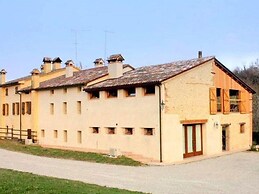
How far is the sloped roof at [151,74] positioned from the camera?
23.4m

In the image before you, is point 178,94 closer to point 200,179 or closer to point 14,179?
point 200,179

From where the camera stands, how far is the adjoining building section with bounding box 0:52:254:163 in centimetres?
2300

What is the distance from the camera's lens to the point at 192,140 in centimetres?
2508

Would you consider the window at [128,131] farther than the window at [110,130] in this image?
No

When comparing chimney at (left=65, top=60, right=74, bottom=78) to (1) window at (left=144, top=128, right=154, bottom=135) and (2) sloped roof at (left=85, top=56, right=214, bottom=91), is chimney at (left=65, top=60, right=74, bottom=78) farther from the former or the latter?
(1) window at (left=144, top=128, right=154, bottom=135)

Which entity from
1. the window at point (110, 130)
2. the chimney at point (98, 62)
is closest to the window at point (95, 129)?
the window at point (110, 130)

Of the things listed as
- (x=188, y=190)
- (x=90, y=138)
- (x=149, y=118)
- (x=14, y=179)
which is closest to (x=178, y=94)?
(x=149, y=118)

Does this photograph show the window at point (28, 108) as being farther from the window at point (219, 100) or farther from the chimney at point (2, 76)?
the window at point (219, 100)

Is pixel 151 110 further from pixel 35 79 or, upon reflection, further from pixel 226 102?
pixel 35 79

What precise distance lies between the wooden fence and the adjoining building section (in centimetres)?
166

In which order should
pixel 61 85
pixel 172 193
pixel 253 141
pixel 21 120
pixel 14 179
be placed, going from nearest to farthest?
1. pixel 172 193
2. pixel 14 179
3. pixel 61 85
4. pixel 253 141
5. pixel 21 120

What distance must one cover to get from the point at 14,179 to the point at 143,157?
35.5 feet

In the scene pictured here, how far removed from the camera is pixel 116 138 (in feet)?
83.5

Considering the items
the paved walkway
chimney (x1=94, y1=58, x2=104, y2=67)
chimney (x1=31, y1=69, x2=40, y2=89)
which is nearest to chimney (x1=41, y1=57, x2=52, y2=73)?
chimney (x1=31, y1=69, x2=40, y2=89)
